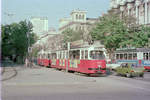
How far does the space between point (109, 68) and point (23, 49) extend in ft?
99.9

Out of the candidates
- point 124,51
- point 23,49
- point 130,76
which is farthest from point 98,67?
point 23,49

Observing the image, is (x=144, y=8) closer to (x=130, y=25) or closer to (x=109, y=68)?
(x=130, y=25)

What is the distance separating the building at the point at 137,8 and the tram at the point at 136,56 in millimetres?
24437

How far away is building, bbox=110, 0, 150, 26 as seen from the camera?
2552 inches

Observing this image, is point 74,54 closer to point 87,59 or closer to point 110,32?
point 87,59

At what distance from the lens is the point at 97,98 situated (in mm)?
10906

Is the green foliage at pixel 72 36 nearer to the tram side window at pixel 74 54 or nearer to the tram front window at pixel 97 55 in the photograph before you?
the tram side window at pixel 74 54

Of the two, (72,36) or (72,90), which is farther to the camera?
(72,36)

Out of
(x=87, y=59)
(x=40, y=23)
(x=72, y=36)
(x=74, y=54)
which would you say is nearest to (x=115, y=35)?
(x=74, y=54)

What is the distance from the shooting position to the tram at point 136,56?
32450mm

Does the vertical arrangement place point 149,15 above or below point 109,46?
above

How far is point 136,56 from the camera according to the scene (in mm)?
34375

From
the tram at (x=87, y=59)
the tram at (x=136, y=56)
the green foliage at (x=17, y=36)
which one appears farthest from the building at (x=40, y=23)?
the tram at (x=87, y=59)

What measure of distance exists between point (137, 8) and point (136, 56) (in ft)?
130
